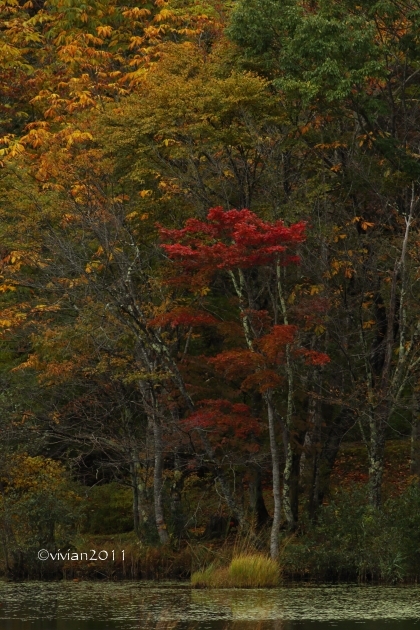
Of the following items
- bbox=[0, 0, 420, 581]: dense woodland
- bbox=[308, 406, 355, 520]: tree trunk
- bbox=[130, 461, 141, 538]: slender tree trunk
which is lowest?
bbox=[130, 461, 141, 538]: slender tree trunk

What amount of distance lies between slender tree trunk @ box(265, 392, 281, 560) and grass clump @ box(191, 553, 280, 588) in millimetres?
926

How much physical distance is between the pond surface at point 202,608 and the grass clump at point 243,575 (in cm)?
34

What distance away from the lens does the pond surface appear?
14258mm

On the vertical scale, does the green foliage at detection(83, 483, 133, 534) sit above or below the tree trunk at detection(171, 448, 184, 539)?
below

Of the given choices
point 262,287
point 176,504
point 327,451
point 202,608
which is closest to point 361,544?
point 327,451

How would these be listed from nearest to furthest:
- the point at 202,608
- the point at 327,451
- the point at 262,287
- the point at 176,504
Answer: the point at 202,608, the point at 262,287, the point at 176,504, the point at 327,451

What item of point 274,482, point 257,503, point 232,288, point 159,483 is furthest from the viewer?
point 232,288

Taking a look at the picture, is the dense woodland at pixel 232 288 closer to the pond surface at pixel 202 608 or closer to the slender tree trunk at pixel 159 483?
the slender tree trunk at pixel 159 483

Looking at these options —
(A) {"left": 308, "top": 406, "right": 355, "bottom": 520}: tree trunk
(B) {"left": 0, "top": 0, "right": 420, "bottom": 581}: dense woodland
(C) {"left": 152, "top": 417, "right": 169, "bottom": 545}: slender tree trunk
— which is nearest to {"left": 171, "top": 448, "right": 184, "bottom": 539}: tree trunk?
(B) {"left": 0, "top": 0, "right": 420, "bottom": 581}: dense woodland

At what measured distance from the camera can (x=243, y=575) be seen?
61.6ft

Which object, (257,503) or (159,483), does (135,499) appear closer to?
(159,483)

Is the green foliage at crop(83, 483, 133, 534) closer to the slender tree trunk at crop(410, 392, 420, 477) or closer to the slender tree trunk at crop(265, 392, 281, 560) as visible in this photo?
the slender tree trunk at crop(265, 392, 281, 560)

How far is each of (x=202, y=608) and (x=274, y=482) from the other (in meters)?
4.95

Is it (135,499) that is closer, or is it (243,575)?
(243,575)
